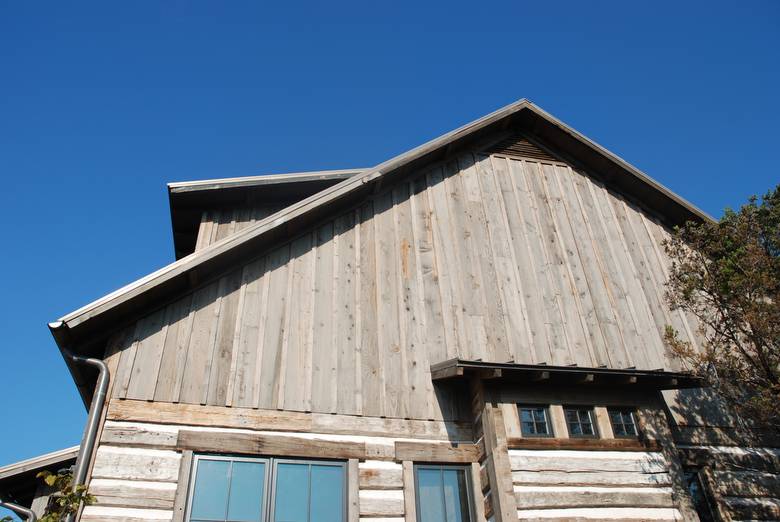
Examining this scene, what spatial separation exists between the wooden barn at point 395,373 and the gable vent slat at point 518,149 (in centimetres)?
155

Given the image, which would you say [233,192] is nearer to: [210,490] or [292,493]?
[210,490]

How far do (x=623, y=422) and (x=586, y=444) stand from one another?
0.99 meters

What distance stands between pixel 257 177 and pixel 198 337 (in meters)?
4.07

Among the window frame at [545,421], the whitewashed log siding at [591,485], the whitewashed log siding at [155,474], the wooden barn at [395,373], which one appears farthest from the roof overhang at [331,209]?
the whitewashed log siding at [591,485]

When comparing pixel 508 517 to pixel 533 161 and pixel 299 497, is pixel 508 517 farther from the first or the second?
pixel 533 161

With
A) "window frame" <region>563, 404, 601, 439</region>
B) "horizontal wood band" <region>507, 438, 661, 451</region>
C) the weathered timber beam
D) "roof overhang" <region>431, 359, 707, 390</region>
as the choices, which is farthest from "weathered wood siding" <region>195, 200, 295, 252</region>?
"window frame" <region>563, 404, 601, 439</region>

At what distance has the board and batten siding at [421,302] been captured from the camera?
26.8 ft

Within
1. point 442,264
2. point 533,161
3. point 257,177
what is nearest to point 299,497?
point 442,264

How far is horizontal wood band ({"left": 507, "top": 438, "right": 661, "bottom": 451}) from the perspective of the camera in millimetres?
8398

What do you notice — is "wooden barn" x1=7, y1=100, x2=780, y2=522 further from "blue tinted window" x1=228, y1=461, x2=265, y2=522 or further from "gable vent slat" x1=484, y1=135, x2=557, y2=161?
"gable vent slat" x1=484, y1=135, x2=557, y2=161

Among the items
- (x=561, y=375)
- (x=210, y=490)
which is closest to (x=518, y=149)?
(x=561, y=375)

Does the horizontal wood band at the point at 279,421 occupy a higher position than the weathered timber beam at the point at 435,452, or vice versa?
the horizontal wood band at the point at 279,421

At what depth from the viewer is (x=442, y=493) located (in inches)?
Answer: 324

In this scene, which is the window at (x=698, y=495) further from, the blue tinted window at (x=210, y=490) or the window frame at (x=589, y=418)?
the blue tinted window at (x=210, y=490)
